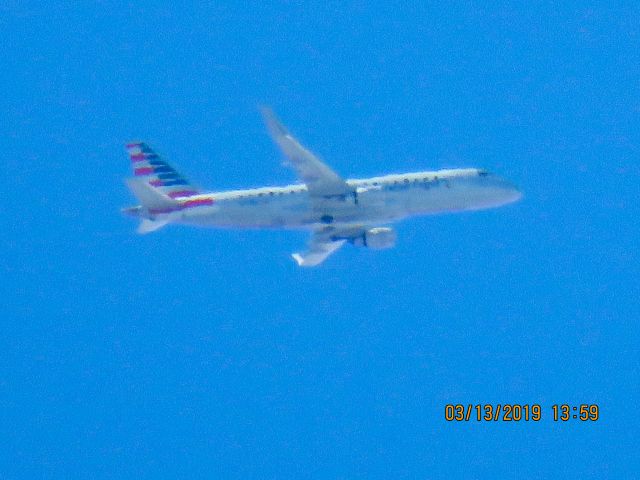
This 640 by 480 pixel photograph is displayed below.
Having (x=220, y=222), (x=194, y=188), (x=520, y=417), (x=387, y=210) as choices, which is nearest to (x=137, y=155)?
(x=194, y=188)

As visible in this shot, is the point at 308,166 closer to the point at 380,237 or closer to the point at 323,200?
the point at 323,200

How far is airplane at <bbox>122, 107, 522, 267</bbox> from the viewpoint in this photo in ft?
283

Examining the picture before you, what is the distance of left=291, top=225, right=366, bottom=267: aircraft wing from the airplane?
2.45m

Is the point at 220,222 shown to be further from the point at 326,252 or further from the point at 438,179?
the point at 438,179

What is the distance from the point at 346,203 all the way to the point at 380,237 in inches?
182

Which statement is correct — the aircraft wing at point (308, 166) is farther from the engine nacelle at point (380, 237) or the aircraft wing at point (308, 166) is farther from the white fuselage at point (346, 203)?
the engine nacelle at point (380, 237)

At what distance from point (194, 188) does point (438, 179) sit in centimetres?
1878

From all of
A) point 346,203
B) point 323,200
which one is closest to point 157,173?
point 323,200

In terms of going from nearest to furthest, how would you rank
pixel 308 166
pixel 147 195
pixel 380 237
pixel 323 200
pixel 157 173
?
1. pixel 308 166
2. pixel 147 195
3. pixel 323 200
4. pixel 380 237
5. pixel 157 173

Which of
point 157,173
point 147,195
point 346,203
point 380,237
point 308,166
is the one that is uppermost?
point 157,173

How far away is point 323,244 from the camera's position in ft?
302

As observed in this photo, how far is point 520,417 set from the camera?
254 ft

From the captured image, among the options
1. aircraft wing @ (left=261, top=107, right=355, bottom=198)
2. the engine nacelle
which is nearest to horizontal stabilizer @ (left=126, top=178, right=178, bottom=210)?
aircraft wing @ (left=261, top=107, right=355, bottom=198)

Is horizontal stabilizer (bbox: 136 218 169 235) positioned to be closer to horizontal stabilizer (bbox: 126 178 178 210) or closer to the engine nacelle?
horizontal stabilizer (bbox: 126 178 178 210)
